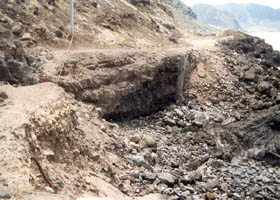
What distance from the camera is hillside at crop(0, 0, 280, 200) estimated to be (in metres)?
8.52

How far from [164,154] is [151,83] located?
5.34 meters

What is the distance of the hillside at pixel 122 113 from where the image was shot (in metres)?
8.52

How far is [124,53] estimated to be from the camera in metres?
17.3

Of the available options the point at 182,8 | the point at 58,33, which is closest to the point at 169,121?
the point at 58,33

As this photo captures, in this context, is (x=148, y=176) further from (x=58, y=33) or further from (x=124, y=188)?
(x=58, y=33)

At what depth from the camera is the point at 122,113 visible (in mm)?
16406

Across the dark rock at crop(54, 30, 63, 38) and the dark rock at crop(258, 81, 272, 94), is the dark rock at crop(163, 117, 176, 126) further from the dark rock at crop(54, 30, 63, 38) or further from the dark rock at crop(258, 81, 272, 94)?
the dark rock at crop(54, 30, 63, 38)

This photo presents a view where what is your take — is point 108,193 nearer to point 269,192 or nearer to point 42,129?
point 42,129

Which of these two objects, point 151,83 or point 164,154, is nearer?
point 164,154

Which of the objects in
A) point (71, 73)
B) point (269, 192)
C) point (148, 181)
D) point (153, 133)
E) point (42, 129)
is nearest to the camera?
point (42, 129)

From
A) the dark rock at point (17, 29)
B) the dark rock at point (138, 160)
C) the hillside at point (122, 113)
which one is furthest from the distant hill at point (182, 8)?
the dark rock at point (138, 160)

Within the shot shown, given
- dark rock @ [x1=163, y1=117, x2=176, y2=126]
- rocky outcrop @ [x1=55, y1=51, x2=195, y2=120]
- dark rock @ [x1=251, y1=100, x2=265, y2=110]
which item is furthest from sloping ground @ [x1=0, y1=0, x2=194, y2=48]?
dark rock @ [x1=251, y1=100, x2=265, y2=110]

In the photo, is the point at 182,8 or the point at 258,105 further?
the point at 182,8

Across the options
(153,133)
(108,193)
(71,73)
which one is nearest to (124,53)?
(71,73)
